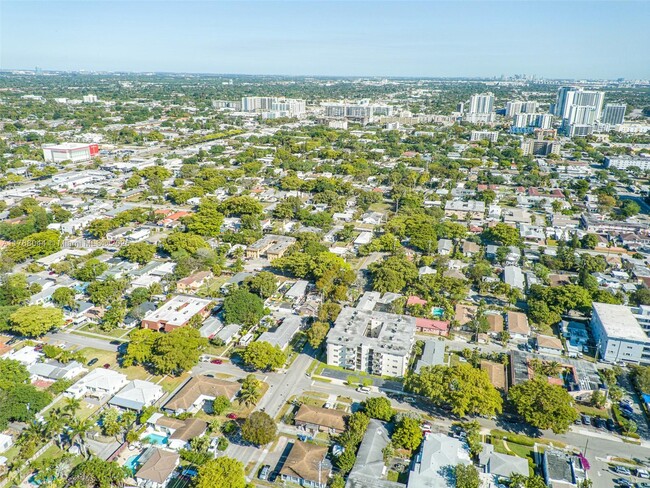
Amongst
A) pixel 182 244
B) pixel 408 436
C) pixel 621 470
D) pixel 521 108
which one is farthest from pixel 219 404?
pixel 521 108

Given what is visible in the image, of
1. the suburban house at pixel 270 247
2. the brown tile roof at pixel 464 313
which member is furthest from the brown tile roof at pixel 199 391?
the suburban house at pixel 270 247

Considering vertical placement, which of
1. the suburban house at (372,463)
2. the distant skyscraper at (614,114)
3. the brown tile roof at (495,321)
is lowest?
the suburban house at (372,463)

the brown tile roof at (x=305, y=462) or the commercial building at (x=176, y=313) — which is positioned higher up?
the commercial building at (x=176, y=313)

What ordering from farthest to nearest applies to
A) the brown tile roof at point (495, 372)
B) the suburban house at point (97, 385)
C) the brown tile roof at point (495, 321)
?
the brown tile roof at point (495, 321) → the brown tile roof at point (495, 372) → the suburban house at point (97, 385)

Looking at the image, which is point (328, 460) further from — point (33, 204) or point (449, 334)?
point (33, 204)

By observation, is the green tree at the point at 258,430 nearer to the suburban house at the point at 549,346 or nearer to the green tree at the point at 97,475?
the green tree at the point at 97,475

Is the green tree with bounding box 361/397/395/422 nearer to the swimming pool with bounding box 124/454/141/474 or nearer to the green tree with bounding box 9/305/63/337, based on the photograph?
the swimming pool with bounding box 124/454/141/474
